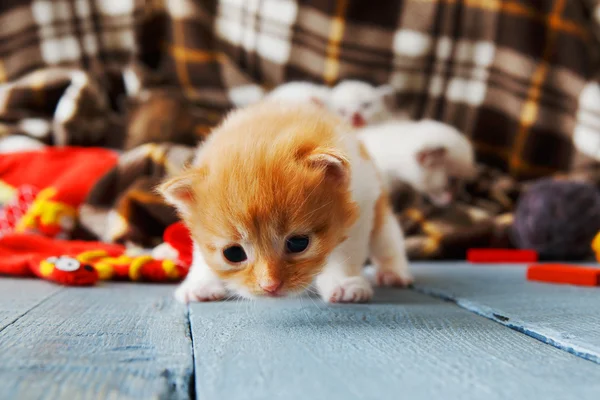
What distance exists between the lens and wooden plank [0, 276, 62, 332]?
834mm

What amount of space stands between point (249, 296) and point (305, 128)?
1.05ft

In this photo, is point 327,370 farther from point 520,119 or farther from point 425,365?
point 520,119

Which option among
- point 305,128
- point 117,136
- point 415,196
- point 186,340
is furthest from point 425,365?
point 117,136

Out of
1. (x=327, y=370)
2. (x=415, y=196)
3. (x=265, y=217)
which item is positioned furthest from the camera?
(x=415, y=196)

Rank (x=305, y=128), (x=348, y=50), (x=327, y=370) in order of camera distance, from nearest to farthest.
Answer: (x=327, y=370)
(x=305, y=128)
(x=348, y=50)

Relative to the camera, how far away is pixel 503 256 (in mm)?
1726

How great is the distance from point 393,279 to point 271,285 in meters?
0.47

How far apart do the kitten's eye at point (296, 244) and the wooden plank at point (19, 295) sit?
0.42 metres

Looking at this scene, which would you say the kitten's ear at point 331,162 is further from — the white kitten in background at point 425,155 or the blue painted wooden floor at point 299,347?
the white kitten in background at point 425,155

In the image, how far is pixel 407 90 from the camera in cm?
245

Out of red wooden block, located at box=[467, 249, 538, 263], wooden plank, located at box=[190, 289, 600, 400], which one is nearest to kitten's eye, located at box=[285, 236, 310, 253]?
wooden plank, located at box=[190, 289, 600, 400]

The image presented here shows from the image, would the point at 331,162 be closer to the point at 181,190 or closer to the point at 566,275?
the point at 181,190

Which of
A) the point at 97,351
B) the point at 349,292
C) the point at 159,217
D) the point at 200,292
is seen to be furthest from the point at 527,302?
the point at 159,217

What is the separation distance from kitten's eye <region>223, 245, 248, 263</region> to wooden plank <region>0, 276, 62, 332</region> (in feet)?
1.08
